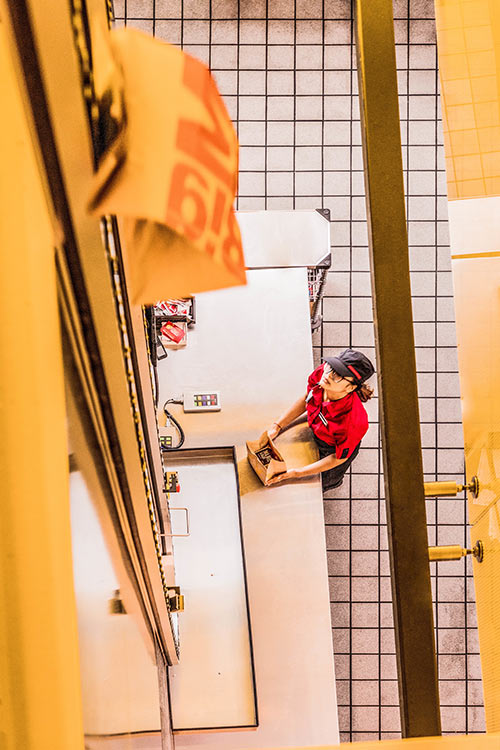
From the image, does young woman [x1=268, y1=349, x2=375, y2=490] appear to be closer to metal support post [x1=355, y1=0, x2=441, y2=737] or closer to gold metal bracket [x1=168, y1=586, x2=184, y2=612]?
gold metal bracket [x1=168, y1=586, x2=184, y2=612]

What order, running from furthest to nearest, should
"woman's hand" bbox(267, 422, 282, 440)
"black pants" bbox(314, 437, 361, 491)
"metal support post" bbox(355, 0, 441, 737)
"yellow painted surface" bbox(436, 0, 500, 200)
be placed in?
1. "black pants" bbox(314, 437, 361, 491)
2. "woman's hand" bbox(267, 422, 282, 440)
3. "yellow painted surface" bbox(436, 0, 500, 200)
4. "metal support post" bbox(355, 0, 441, 737)

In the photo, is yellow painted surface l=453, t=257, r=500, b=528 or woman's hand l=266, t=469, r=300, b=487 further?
woman's hand l=266, t=469, r=300, b=487

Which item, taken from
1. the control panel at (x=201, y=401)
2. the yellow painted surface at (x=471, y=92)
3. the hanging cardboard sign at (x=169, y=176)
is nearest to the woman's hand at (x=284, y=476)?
the control panel at (x=201, y=401)

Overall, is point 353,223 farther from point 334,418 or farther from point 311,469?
point 311,469

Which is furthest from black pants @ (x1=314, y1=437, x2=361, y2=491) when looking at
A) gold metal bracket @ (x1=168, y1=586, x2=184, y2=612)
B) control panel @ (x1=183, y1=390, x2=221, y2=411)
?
gold metal bracket @ (x1=168, y1=586, x2=184, y2=612)

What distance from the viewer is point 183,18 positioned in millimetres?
4340

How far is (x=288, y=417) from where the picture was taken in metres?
3.30

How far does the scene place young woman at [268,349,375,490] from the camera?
3.14 m

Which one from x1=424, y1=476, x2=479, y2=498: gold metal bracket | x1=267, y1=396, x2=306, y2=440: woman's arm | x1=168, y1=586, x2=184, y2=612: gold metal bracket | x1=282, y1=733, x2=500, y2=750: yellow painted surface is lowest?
x1=168, y1=586, x2=184, y2=612: gold metal bracket

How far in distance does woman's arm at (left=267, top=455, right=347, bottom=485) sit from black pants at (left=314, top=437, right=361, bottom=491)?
0.09m

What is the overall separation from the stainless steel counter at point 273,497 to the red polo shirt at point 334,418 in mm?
94

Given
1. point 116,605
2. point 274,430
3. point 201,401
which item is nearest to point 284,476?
point 274,430

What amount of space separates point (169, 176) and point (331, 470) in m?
3.28

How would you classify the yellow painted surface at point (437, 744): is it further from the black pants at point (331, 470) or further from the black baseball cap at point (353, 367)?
the black pants at point (331, 470)
